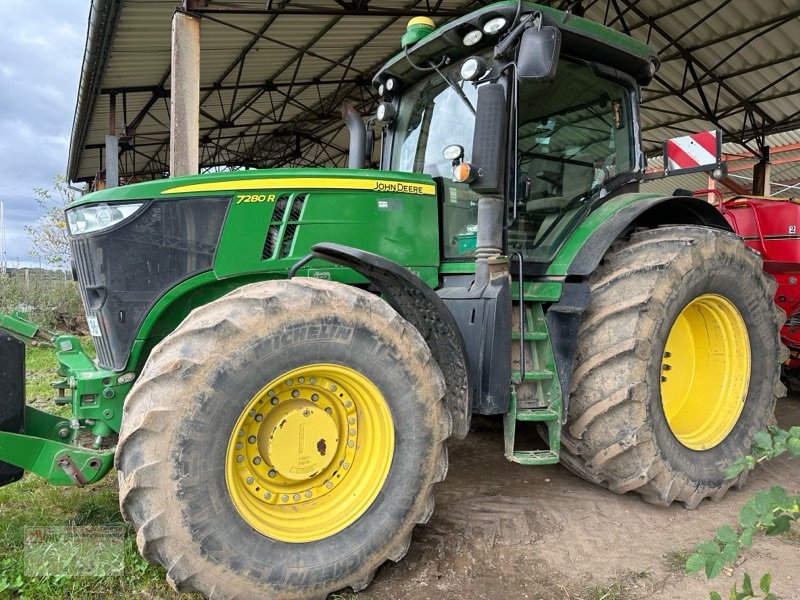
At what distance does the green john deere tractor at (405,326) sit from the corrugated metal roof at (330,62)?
516cm

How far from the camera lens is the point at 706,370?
3615 millimetres

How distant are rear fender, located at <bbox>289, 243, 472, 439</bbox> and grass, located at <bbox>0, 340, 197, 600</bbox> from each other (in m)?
1.41

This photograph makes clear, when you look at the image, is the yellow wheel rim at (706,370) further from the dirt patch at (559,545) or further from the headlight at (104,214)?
the headlight at (104,214)

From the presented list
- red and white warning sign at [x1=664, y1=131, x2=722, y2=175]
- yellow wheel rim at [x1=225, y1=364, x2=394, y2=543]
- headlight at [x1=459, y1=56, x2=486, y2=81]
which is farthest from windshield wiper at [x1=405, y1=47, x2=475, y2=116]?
yellow wheel rim at [x1=225, y1=364, x2=394, y2=543]

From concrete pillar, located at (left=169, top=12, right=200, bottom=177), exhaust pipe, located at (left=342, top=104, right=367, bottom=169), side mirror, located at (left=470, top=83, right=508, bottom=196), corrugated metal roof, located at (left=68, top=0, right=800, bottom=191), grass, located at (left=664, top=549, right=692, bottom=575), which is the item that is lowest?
grass, located at (left=664, top=549, right=692, bottom=575)

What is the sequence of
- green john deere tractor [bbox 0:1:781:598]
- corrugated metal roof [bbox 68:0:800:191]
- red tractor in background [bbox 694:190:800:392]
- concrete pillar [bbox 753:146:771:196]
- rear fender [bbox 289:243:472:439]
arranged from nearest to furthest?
green john deere tractor [bbox 0:1:781:598], rear fender [bbox 289:243:472:439], red tractor in background [bbox 694:190:800:392], corrugated metal roof [bbox 68:0:800:191], concrete pillar [bbox 753:146:771:196]

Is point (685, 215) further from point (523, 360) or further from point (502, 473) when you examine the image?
point (502, 473)

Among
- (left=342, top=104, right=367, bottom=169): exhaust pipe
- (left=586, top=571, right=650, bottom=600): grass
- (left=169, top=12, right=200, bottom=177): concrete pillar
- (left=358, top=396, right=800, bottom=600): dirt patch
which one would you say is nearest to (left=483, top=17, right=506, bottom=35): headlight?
(left=342, top=104, right=367, bottom=169): exhaust pipe

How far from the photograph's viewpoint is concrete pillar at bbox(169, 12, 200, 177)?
20.6ft

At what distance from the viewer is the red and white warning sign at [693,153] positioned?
3301 millimetres

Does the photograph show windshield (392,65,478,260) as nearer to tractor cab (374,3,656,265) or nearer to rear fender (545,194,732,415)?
tractor cab (374,3,656,265)

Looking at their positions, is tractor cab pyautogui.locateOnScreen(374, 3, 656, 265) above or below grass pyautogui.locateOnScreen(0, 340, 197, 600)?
above

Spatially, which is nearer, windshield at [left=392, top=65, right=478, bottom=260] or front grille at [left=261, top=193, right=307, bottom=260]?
front grille at [left=261, top=193, right=307, bottom=260]

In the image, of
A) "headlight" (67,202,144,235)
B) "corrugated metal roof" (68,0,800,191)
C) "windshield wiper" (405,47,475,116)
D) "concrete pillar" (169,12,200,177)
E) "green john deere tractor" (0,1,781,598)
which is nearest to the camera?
"green john deere tractor" (0,1,781,598)
